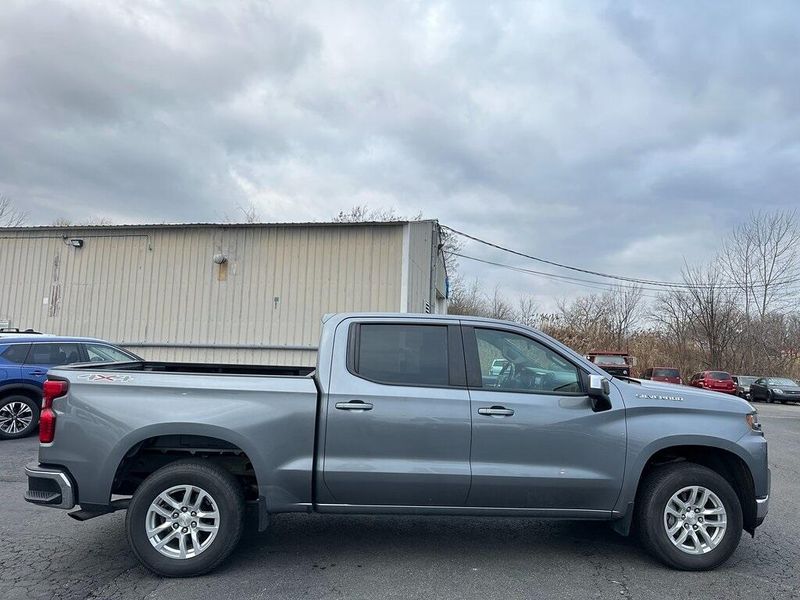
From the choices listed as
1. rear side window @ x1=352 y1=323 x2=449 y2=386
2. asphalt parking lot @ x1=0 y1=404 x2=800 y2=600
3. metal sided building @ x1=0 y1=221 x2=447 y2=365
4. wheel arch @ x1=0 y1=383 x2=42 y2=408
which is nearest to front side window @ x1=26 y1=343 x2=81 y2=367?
wheel arch @ x1=0 y1=383 x2=42 y2=408

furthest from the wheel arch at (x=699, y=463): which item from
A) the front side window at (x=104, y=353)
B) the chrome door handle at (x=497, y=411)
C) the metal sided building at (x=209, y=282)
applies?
the metal sided building at (x=209, y=282)

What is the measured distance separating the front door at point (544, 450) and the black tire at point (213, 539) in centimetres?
172

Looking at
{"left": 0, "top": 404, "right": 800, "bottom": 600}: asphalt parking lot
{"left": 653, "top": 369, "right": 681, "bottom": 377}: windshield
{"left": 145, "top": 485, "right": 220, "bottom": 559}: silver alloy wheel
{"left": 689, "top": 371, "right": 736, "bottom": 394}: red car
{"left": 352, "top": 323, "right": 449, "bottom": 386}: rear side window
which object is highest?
{"left": 352, "top": 323, "right": 449, "bottom": 386}: rear side window

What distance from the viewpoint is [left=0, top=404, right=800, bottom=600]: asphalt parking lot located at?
388 cm

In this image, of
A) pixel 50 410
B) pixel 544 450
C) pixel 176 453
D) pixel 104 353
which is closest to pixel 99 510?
pixel 176 453

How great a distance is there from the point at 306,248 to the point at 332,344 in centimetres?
1109

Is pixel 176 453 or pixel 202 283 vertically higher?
pixel 202 283

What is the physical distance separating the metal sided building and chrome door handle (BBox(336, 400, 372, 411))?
33.2 feet

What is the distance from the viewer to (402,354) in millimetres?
4438

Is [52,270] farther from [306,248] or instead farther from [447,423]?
[447,423]

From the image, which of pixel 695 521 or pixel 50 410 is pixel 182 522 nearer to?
pixel 50 410

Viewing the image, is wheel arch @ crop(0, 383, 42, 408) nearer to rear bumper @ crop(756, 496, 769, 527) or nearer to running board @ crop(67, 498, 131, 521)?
running board @ crop(67, 498, 131, 521)

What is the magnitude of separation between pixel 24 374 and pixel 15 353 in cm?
40

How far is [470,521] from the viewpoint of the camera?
546cm
